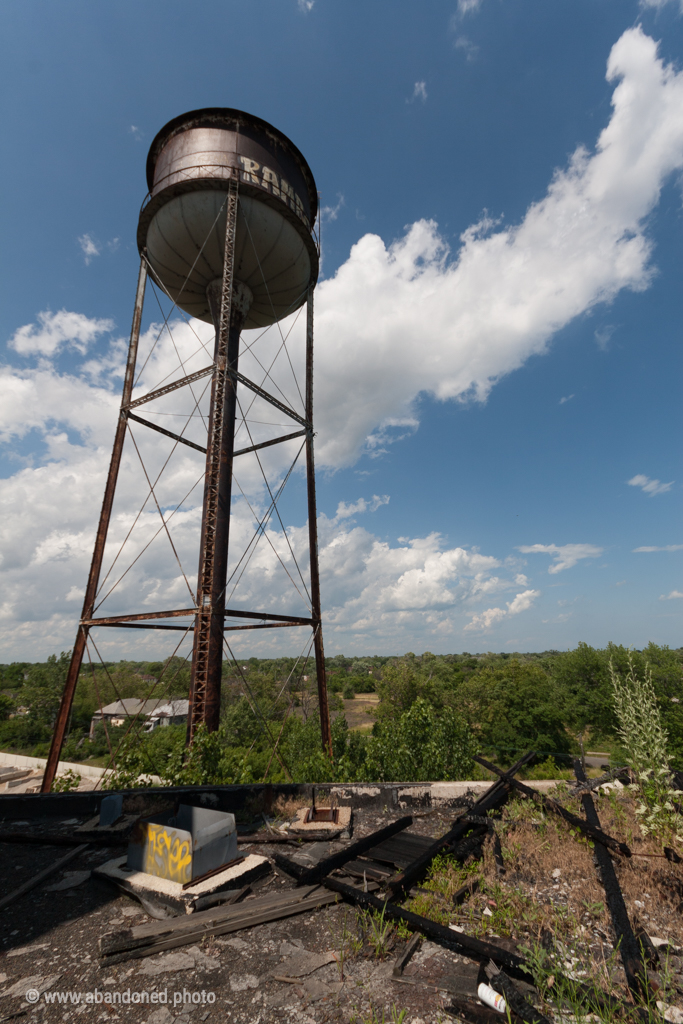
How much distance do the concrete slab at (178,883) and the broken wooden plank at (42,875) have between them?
0.53 m

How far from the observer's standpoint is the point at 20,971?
11.9ft

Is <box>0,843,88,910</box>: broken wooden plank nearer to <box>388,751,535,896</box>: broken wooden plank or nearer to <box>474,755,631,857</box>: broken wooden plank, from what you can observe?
<box>388,751,535,896</box>: broken wooden plank

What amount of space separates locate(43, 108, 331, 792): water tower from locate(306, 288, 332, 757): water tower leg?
28 mm

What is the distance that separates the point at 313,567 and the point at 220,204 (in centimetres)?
931

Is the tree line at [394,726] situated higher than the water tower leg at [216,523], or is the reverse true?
the water tower leg at [216,523]

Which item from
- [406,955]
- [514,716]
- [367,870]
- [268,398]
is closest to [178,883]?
[367,870]

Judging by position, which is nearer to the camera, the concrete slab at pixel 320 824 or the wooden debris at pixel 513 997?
the wooden debris at pixel 513 997

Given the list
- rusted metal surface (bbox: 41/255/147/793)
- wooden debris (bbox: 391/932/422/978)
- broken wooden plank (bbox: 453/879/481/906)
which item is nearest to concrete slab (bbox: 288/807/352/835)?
broken wooden plank (bbox: 453/879/481/906)

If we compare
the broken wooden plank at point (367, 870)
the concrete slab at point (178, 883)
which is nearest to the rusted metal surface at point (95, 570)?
Result: the concrete slab at point (178, 883)

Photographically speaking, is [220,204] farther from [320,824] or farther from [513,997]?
[513,997]

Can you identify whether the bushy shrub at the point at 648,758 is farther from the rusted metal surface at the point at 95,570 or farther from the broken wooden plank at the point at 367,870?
the rusted metal surface at the point at 95,570

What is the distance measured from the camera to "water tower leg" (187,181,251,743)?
874 centimetres

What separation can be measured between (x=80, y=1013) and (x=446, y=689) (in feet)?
167

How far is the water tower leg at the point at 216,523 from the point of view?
28.7 feet
